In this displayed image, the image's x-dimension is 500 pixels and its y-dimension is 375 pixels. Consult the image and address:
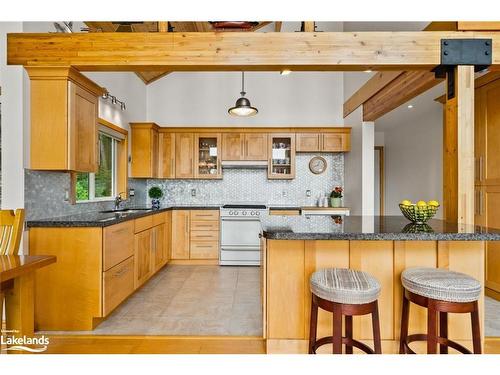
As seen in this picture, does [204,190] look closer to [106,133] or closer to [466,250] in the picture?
[106,133]

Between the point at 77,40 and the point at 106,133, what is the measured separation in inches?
75.1

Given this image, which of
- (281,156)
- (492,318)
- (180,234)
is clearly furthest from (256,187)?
(492,318)

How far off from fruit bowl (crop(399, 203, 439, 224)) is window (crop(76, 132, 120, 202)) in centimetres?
330

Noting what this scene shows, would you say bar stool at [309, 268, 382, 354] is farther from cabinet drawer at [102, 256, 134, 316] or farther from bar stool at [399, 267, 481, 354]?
cabinet drawer at [102, 256, 134, 316]

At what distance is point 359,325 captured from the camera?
2195mm

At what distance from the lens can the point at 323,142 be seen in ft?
17.4

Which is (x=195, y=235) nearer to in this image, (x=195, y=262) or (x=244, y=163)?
(x=195, y=262)

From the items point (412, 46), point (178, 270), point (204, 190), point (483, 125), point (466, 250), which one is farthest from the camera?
point (204, 190)

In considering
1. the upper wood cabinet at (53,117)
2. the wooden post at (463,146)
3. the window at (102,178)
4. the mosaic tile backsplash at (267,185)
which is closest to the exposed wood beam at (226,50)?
the upper wood cabinet at (53,117)

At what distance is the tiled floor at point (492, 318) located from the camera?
2564 mm

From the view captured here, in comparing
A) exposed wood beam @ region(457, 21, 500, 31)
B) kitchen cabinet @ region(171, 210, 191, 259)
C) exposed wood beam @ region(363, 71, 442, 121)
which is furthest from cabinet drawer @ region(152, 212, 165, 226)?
exposed wood beam @ region(457, 21, 500, 31)

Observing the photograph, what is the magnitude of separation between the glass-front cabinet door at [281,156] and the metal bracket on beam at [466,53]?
2.99m

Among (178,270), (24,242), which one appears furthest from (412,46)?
(178,270)

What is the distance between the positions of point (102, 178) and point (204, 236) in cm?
171
